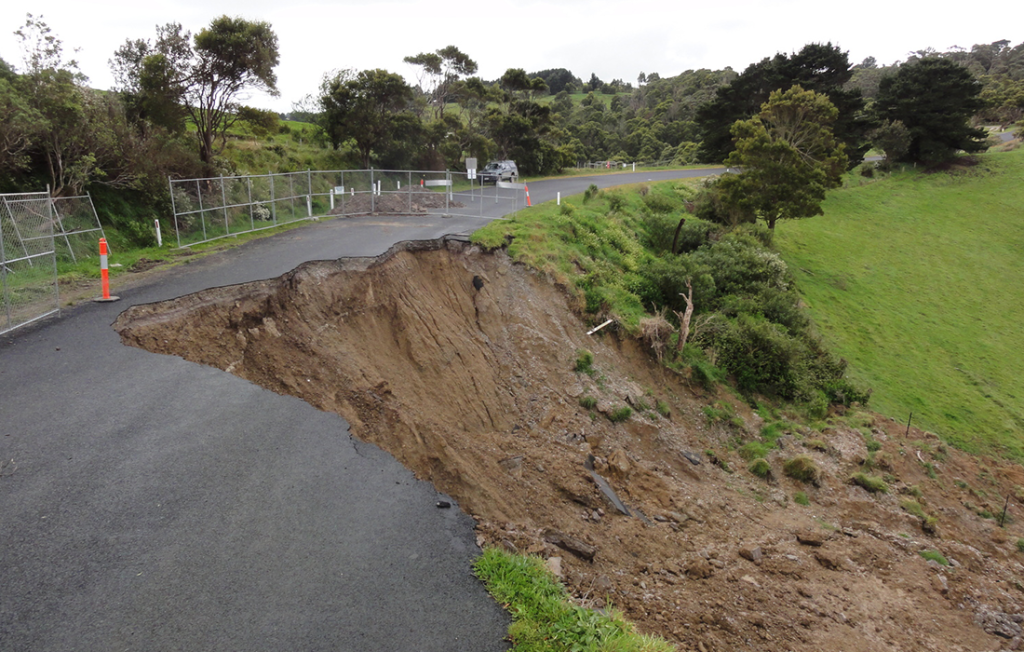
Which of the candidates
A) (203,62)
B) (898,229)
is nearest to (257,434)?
(203,62)

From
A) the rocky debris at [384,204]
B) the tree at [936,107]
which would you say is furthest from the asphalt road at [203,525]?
the tree at [936,107]

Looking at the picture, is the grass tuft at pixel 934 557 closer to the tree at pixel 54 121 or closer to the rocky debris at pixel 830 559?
the rocky debris at pixel 830 559

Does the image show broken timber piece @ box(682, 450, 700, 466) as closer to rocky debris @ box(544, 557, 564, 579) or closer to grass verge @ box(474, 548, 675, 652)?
rocky debris @ box(544, 557, 564, 579)

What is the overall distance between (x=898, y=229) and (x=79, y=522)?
47.0 meters

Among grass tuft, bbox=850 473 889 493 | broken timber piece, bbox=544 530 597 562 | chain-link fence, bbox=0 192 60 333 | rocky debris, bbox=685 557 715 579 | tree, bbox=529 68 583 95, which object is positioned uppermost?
tree, bbox=529 68 583 95

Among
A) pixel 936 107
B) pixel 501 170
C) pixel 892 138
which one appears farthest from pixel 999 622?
pixel 936 107

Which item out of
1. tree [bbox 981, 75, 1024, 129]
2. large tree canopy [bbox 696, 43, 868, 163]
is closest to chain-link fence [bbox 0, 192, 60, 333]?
large tree canopy [bbox 696, 43, 868, 163]

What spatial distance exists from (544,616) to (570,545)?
198cm

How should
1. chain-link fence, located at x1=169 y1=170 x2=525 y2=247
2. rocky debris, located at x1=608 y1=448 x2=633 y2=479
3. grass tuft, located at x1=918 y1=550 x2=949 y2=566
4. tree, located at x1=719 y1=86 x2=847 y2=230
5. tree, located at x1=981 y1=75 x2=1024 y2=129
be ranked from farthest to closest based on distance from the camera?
tree, located at x1=981 y1=75 x2=1024 y2=129, tree, located at x1=719 y1=86 x2=847 y2=230, chain-link fence, located at x1=169 y1=170 x2=525 y2=247, grass tuft, located at x1=918 y1=550 x2=949 y2=566, rocky debris, located at x1=608 y1=448 x2=633 y2=479

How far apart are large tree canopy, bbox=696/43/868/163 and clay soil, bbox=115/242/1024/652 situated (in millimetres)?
38827

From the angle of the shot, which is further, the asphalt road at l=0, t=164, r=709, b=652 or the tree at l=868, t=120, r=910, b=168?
the tree at l=868, t=120, r=910, b=168

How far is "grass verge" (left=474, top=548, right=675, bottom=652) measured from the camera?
524 cm

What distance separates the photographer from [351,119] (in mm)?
31391

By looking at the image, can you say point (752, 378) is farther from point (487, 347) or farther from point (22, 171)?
point (22, 171)
